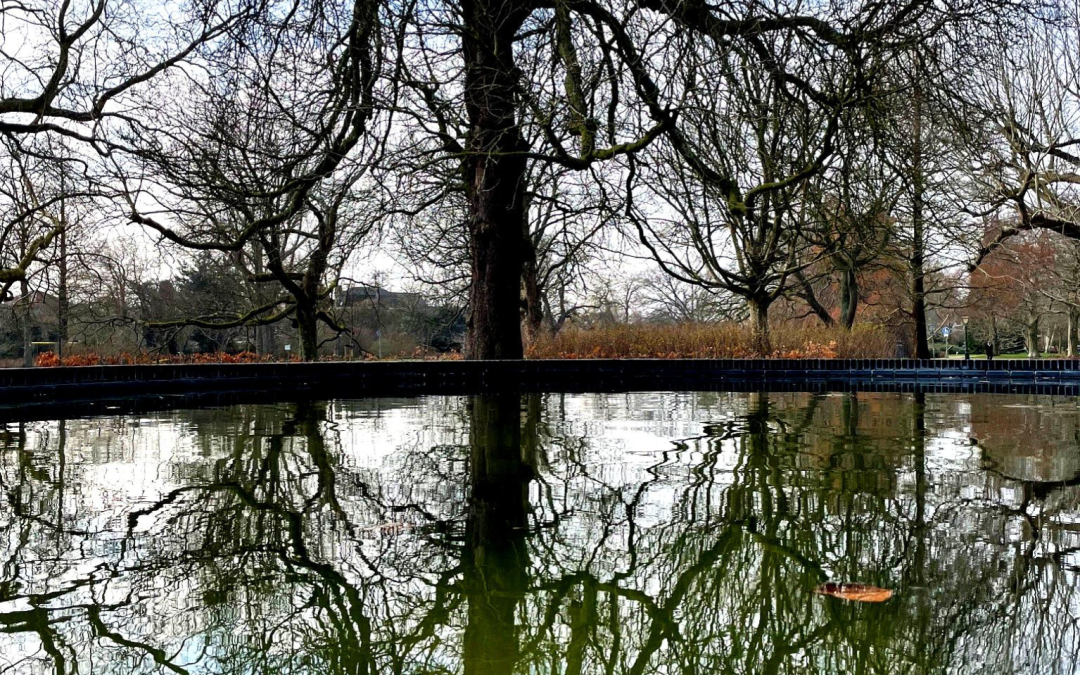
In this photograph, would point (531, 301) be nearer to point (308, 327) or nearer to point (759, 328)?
point (308, 327)

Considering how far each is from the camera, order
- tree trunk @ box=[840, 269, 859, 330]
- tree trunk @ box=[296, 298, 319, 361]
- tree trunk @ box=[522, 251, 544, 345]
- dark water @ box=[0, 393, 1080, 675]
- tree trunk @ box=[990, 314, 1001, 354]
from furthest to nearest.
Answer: tree trunk @ box=[990, 314, 1001, 354] < tree trunk @ box=[840, 269, 859, 330] < tree trunk @ box=[522, 251, 544, 345] < tree trunk @ box=[296, 298, 319, 361] < dark water @ box=[0, 393, 1080, 675]

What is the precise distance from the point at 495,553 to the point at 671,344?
15.4 m

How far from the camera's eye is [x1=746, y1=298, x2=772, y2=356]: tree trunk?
18.4m

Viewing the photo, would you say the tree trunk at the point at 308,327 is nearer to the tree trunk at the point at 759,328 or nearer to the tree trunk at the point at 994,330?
the tree trunk at the point at 759,328

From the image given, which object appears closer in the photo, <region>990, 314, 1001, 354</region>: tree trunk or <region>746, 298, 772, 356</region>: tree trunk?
<region>746, 298, 772, 356</region>: tree trunk

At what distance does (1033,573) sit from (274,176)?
7686mm

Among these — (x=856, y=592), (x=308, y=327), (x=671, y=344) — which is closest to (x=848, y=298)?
(x=671, y=344)

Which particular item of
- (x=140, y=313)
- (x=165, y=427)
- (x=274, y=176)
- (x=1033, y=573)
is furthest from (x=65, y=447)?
(x=140, y=313)

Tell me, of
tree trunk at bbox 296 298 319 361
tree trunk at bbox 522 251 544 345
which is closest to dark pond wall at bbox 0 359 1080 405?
tree trunk at bbox 296 298 319 361

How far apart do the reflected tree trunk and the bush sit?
1164cm

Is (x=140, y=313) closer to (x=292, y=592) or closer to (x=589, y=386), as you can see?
(x=589, y=386)

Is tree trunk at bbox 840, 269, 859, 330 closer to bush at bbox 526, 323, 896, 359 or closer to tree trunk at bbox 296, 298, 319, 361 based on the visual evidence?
bush at bbox 526, 323, 896, 359

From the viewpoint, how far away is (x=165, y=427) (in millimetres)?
7684

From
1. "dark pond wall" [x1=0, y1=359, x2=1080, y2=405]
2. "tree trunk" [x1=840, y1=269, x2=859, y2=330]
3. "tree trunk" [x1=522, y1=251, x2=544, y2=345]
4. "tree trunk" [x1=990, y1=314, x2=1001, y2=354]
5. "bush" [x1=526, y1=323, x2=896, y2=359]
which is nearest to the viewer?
"dark pond wall" [x1=0, y1=359, x2=1080, y2=405]
